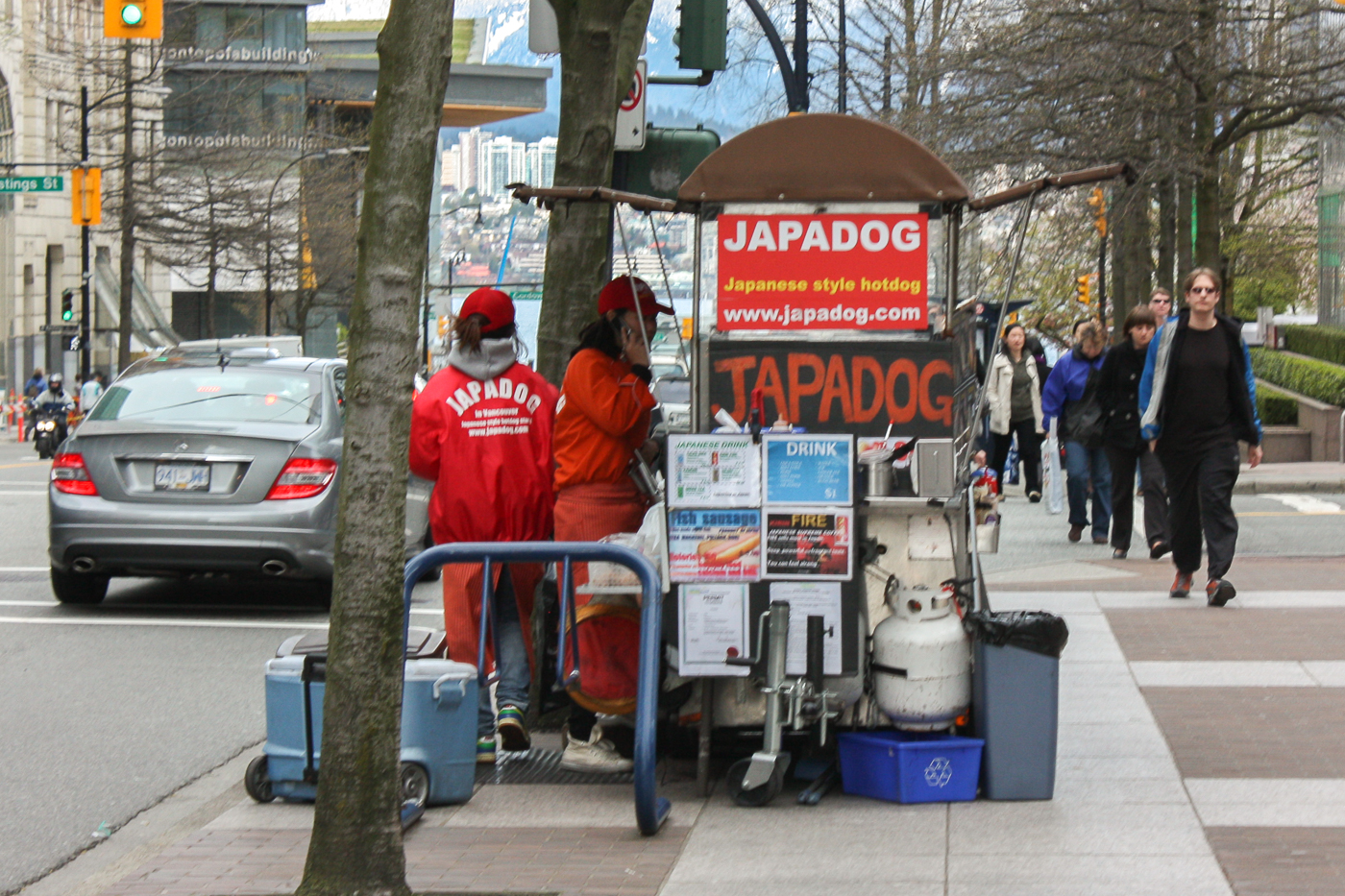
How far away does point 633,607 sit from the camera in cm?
655

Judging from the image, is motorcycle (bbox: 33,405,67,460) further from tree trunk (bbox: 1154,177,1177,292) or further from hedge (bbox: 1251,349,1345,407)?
hedge (bbox: 1251,349,1345,407)

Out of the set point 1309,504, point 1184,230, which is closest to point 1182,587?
point 1309,504

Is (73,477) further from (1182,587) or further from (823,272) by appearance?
(1182,587)

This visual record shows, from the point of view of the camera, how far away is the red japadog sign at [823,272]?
271 inches

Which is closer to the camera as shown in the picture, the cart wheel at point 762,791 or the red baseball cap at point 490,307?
the cart wheel at point 762,791

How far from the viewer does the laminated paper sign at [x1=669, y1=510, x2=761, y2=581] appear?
6.13 meters

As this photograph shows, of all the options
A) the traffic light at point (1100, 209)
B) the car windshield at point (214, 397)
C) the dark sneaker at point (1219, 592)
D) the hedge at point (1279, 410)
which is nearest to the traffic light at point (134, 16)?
the car windshield at point (214, 397)

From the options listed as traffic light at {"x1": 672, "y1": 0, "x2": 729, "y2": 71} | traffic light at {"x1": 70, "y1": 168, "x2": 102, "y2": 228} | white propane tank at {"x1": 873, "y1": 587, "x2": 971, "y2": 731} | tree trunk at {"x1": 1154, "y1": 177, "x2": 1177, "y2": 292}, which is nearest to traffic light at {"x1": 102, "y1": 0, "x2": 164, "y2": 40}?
traffic light at {"x1": 672, "y1": 0, "x2": 729, "y2": 71}

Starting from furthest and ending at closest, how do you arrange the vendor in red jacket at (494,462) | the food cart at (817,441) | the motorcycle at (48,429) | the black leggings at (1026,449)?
the motorcycle at (48,429) → the black leggings at (1026,449) → the vendor in red jacket at (494,462) → the food cart at (817,441)

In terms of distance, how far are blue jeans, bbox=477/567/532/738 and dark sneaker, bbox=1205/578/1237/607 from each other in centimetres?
494

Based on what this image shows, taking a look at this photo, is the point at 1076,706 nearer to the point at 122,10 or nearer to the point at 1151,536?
the point at 1151,536

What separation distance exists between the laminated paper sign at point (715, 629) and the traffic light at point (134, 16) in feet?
42.1

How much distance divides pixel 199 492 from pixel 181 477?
0.16 metres

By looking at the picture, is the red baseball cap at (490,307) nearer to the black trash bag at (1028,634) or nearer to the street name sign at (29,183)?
the black trash bag at (1028,634)
